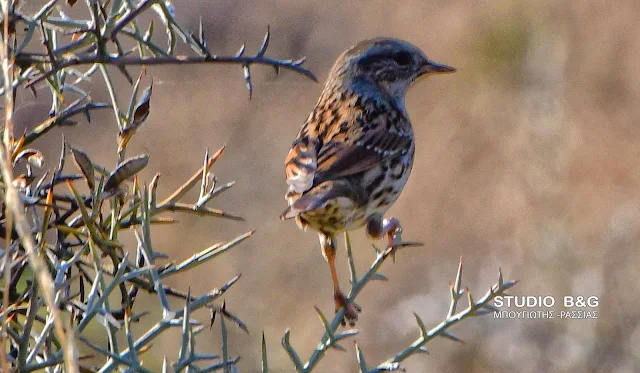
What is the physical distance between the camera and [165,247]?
10.1 metres

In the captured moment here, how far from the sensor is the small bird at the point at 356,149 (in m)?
4.78

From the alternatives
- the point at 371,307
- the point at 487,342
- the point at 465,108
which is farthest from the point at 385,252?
the point at 465,108

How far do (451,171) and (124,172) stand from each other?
871 cm

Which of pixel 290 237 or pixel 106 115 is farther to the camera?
pixel 106 115

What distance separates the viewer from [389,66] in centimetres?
605

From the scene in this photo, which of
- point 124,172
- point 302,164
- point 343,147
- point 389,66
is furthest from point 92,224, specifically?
point 389,66

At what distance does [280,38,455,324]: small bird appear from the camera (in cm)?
478

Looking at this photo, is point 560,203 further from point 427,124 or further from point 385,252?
point 385,252

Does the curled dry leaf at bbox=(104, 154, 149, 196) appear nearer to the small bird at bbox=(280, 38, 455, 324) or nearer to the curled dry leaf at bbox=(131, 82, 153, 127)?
the curled dry leaf at bbox=(131, 82, 153, 127)

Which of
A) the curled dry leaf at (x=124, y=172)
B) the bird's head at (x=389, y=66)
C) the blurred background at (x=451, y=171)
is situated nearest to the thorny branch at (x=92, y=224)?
the curled dry leaf at (x=124, y=172)

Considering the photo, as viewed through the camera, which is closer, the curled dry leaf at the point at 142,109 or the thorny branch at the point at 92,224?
the thorny branch at the point at 92,224

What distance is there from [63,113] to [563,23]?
932 cm

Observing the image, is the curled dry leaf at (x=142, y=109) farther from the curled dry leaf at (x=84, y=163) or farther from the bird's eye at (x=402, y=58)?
the bird's eye at (x=402, y=58)

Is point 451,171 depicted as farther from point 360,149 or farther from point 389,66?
point 360,149
